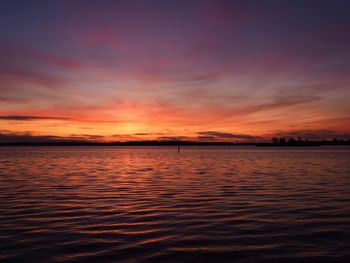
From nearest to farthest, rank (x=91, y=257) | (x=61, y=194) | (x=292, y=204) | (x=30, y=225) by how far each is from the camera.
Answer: (x=91, y=257), (x=30, y=225), (x=292, y=204), (x=61, y=194)

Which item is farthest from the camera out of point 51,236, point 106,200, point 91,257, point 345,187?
point 345,187

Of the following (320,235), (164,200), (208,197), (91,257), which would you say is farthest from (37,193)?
(320,235)

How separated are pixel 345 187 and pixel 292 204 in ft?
35.7

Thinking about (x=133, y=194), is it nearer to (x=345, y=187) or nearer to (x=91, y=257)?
(x=91, y=257)

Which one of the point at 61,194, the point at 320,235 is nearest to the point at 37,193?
the point at 61,194

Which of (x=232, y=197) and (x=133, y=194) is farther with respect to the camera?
(x=133, y=194)

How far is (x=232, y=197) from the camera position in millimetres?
23547

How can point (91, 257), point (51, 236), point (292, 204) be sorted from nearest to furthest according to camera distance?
point (91, 257)
point (51, 236)
point (292, 204)

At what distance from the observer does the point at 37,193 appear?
25750 mm

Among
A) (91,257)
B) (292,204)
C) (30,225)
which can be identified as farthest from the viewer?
(292,204)

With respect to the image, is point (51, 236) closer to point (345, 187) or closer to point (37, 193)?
point (37, 193)

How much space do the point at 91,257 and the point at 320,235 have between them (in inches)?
359

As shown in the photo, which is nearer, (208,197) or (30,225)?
(30,225)

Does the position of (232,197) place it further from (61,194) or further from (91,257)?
(91,257)
